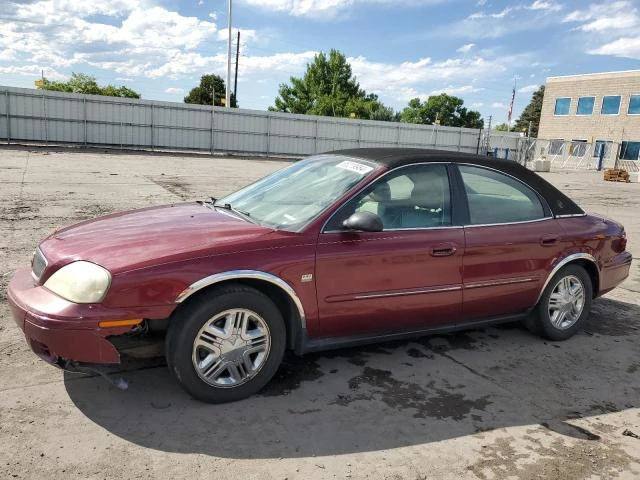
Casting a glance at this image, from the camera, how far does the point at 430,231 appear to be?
384 cm

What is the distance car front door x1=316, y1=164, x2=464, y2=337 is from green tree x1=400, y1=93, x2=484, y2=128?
289ft

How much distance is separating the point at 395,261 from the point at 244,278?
106cm

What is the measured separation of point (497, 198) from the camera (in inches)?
167

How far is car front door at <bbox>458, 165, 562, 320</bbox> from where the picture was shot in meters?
4.03

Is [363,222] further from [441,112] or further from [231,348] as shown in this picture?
[441,112]

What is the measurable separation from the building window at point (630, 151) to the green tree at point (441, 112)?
1761 inches

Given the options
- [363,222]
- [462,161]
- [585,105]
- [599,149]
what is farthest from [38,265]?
[585,105]

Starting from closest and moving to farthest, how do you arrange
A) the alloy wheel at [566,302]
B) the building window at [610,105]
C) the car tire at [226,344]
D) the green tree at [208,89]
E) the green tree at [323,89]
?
the car tire at [226,344] < the alloy wheel at [566,302] < the building window at [610,105] < the green tree at [323,89] < the green tree at [208,89]

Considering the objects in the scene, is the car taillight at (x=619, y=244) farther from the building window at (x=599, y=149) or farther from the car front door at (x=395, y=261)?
the building window at (x=599, y=149)

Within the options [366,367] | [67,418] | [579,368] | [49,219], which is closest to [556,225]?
[579,368]

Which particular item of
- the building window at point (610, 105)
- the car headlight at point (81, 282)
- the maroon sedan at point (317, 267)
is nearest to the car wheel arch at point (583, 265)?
the maroon sedan at point (317, 267)

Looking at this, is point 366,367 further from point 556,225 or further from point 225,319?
point 556,225

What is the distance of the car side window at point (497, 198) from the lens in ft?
13.5

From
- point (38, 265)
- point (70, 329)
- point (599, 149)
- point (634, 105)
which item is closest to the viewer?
point (70, 329)
